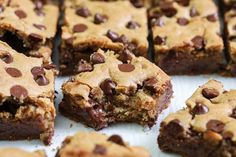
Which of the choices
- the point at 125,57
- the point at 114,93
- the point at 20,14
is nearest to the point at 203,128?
the point at 114,93

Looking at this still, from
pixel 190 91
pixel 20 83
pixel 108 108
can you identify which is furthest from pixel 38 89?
pixel 190 91

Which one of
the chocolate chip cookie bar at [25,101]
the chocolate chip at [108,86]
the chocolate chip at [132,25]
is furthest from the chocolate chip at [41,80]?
the chocolate chip at [132,25]

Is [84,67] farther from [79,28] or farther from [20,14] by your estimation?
[20,14]

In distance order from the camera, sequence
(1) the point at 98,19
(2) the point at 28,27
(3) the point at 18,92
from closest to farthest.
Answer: (3) the point at 18,92 < (2) the point at 28,27 < (1) the point at 98,19

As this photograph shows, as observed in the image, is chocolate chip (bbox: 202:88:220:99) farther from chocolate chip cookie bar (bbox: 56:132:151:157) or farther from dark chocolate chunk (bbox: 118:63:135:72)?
chocolate chip cookie bar (bbox: 56:132:151:157)

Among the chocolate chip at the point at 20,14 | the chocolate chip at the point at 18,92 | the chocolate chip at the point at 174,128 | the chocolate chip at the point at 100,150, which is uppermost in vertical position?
the chocolate chip at the point at 20,14

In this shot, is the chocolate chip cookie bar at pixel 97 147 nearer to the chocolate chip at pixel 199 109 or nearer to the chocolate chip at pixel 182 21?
the chocolate chip at pixel 199 109

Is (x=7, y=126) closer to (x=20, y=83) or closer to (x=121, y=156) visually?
(x=20, y=83)
